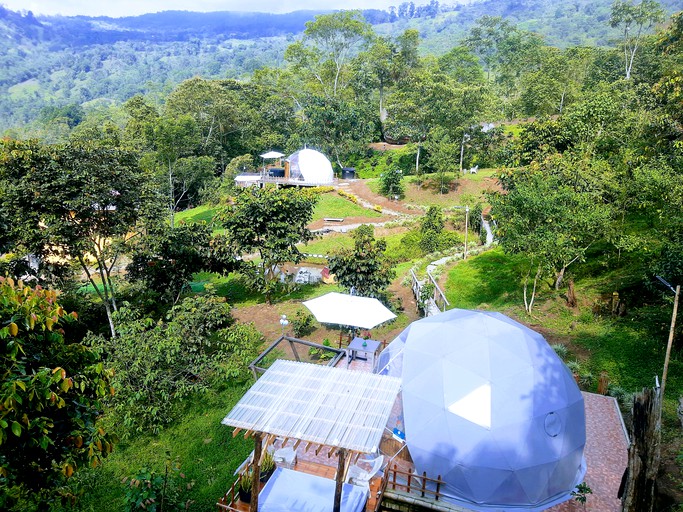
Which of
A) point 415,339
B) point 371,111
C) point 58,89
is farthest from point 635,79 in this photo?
point 58,89

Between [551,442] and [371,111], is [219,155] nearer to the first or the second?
[371,111]

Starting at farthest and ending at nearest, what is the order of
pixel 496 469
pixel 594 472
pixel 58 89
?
pixel 58 89 < pixel 594 472 < pixel 496 469

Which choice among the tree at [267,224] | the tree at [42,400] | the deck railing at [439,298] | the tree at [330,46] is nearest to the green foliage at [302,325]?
the tree at [267,224]

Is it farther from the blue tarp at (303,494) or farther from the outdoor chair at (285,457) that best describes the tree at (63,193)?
the blue tarp at (303,494)

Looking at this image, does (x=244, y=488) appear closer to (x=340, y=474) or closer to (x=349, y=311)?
(x=340, y=474)

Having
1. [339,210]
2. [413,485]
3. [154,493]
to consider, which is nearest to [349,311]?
[413,485]

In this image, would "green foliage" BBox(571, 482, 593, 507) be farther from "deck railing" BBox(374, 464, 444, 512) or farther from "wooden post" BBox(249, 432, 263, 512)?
"wooden post" BBox(249, 432, 263, 512)
